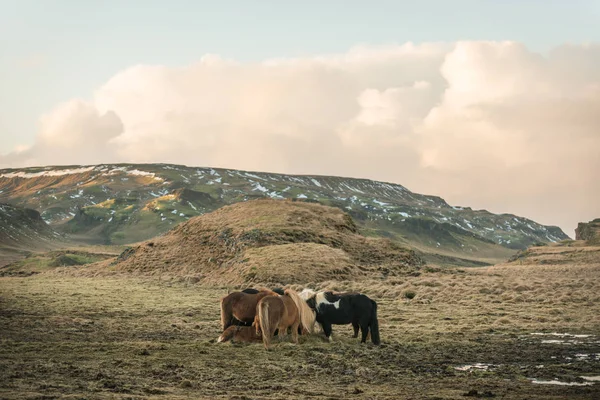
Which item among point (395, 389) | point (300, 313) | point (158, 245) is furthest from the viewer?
point (158, 245)

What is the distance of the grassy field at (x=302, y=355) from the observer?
14.4 metres

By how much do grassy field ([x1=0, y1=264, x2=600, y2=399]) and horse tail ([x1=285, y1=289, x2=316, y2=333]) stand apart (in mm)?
550

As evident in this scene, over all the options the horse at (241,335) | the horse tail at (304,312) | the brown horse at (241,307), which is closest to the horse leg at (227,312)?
the brown horse at (241,307)

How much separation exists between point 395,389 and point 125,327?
620 inches

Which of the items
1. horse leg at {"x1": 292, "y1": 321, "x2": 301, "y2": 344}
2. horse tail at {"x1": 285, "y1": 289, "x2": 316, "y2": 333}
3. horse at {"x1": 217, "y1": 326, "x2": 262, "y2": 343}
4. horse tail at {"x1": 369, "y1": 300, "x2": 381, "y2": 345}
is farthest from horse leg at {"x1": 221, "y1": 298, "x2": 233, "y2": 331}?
horse tail at {"x1": 369, "y1": 300, "x2": 381, "y2": 345}

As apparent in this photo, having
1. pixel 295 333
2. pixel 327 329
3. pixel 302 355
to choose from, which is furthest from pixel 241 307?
pixel 302 355

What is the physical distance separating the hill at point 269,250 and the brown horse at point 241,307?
29.8 meters

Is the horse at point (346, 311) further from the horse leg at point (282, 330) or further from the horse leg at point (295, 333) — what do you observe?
the horse leg at point (282, 330)

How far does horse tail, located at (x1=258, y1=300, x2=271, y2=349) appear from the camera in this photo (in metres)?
21.0

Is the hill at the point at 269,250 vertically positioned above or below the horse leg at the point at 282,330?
above

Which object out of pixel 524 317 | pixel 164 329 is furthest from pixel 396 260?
pixel 164 329

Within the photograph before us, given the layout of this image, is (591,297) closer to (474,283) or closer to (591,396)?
(474,283)

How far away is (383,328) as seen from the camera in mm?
27938

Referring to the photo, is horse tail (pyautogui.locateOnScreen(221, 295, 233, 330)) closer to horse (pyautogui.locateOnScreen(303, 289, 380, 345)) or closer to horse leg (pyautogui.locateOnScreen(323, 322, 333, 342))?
horse (pyautogui.locateOnScreen(303, 289, 380, 345))
